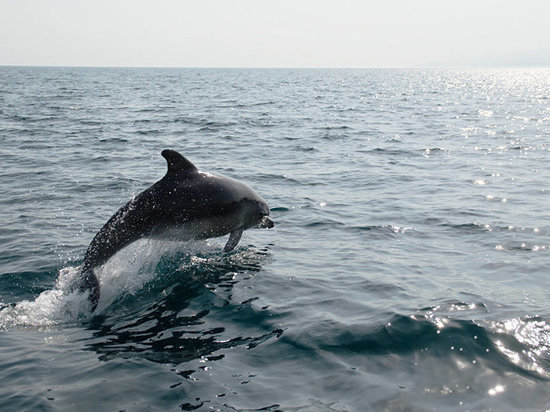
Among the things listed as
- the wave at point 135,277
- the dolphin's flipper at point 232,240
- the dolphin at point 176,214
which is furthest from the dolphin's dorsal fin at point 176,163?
the dolphin's flipper at point 232,240

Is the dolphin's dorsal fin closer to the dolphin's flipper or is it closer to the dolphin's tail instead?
the dolphin's flipper

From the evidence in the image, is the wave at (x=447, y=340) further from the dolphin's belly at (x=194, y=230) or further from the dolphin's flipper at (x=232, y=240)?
the dolphin's belly at (x=194, y=230)

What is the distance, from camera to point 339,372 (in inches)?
248

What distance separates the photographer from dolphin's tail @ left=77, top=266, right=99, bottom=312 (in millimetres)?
8031

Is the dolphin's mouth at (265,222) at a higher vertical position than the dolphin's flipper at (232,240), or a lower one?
higher

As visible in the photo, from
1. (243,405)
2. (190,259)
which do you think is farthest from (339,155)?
(243,405)

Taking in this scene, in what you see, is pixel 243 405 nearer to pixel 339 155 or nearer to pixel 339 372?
pixel 339 372

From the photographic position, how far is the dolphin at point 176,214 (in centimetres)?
863

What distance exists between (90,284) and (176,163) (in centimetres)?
222

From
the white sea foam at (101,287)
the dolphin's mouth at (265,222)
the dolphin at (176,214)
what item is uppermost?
the dolphin at (176,214)

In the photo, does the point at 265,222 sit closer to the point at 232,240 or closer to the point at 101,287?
the point at 232,240

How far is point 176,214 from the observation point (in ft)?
29.9

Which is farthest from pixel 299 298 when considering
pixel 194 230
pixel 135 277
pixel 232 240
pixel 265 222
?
pixel 135 277

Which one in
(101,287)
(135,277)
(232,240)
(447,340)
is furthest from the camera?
(232,240)
